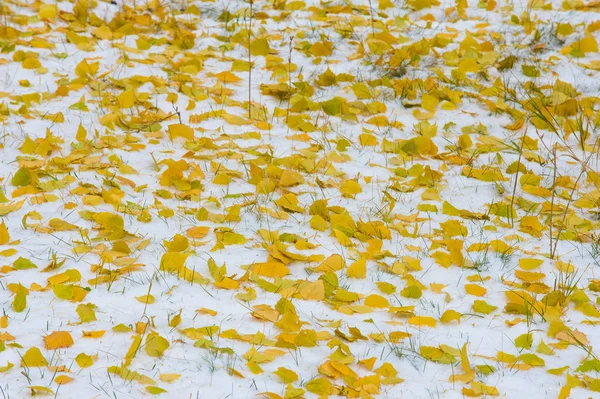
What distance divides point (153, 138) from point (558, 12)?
3105mm

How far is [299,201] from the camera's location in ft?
10.6

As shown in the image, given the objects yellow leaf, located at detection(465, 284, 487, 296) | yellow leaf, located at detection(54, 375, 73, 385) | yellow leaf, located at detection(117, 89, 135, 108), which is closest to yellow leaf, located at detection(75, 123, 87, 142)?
yellow leaf, located at detection(117, 89, 135, 108)

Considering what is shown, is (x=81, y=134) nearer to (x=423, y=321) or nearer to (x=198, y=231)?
(x=198, y=231)

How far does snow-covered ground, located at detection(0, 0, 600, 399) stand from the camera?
7.32 feet

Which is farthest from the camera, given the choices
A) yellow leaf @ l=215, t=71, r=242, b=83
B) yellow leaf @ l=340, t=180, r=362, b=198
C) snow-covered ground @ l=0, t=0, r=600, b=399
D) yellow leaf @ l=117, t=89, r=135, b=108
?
yellow leaf @ l=215, t=71, r=242, b=83

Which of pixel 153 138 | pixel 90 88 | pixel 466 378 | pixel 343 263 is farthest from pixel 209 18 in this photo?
pixel 466 378

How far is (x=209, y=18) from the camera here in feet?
17.4

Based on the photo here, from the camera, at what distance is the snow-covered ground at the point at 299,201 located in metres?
2.23

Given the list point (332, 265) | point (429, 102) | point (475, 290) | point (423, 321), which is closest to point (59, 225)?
point (332, 265)

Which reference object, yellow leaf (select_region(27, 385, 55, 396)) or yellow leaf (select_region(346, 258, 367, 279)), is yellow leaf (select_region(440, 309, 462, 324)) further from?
yellow leaf (select_region(27, 385, 55, 396))

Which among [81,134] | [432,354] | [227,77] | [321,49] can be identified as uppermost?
[321,49]

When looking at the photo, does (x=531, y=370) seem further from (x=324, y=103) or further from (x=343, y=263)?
(x=324, y=103)

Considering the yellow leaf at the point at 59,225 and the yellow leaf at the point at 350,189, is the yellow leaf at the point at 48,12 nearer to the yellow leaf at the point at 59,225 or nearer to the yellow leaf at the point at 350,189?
the yellow leaf at the point at 59,225

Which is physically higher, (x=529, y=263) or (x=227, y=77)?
(x=227, y=77)
